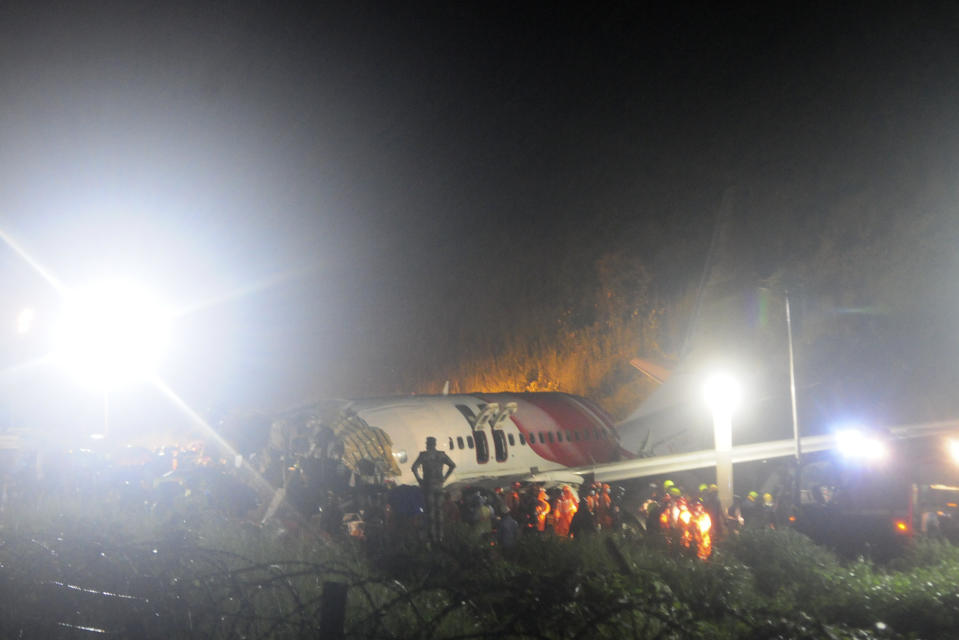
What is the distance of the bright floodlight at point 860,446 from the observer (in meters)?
13.9

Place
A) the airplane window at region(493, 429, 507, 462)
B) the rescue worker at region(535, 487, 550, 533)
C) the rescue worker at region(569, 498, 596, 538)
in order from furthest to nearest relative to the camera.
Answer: the airplane window at region(493, 429, 507, 462) → the rescue worker at region(535, 487, 550, 533) → the rescue worker at region(569, 498, 596, 538)

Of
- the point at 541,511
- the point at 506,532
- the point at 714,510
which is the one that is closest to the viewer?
the point at 506,532

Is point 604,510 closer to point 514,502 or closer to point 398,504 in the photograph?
point 514,502

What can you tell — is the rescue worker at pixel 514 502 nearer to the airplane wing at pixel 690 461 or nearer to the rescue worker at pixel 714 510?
the rescue worker at pixel 714 510

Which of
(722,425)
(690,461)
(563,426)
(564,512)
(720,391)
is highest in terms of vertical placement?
(720,391)

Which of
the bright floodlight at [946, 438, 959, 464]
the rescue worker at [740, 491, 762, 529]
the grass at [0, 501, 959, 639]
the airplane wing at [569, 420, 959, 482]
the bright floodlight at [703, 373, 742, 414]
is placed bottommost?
the rescue worker at [740, 491, 762, 529]

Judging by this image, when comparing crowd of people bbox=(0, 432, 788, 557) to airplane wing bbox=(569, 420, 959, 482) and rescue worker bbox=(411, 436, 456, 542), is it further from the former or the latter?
airplane wing bbox=(569, 420, 959, 482)

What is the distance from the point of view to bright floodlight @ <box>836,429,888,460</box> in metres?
13.9

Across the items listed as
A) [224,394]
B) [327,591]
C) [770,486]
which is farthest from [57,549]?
[224,394]

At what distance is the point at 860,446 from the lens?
14.6m

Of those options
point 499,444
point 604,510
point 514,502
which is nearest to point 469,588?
point 604,510

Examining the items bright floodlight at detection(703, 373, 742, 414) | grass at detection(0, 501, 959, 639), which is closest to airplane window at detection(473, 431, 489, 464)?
bright floodlight at detection(703, 373, 742, 414)

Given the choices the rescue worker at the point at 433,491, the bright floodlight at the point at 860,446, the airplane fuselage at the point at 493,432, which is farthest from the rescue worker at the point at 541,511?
the bright floodlight at the point at 860,446

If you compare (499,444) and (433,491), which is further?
(499,444)
